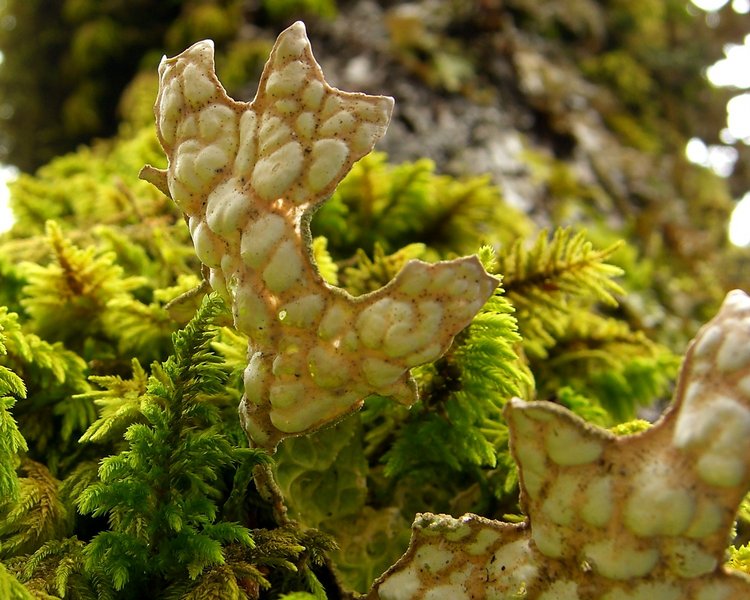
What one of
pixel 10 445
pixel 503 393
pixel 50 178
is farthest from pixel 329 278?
pixel 50 178

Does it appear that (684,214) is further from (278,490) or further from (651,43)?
(278,490)

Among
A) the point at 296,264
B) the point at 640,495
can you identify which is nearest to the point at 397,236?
the point at 296,264

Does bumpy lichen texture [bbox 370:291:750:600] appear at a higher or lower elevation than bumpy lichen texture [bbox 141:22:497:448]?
lower

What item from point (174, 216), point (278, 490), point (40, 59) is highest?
point (40, 59)

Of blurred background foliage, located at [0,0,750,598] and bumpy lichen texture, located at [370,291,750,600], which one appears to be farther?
blurred background foliage, located at [0,0,750,598]
